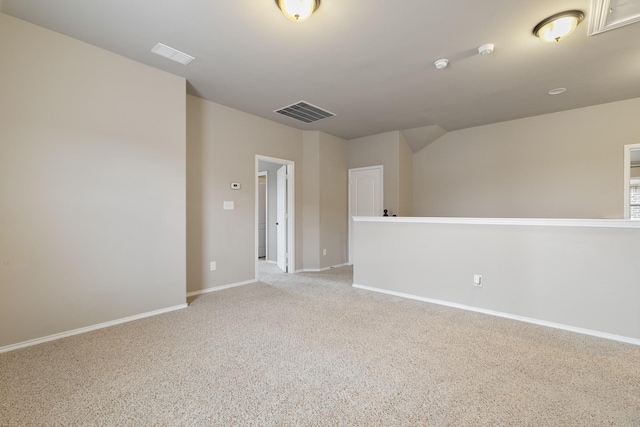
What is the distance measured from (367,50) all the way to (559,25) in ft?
5.06

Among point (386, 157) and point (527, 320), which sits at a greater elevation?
point (386, 157)

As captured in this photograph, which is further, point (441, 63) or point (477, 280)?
point (477, 280)

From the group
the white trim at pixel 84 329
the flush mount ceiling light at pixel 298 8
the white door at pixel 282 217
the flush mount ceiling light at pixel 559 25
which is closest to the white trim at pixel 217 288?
the white trim at pixel 84 329

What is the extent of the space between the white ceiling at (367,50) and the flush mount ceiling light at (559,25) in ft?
0.21

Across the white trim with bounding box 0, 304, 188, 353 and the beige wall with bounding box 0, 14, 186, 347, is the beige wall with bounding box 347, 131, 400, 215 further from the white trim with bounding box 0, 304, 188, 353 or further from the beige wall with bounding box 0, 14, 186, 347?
the white trim with bounding box 0, 304, 188, 353

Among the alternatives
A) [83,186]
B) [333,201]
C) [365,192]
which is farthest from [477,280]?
[83,186]

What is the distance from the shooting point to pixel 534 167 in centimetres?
460

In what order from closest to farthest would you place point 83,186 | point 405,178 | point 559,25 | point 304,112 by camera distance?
point 559,25 → point 83,186 → point 304,112 → point 405,178

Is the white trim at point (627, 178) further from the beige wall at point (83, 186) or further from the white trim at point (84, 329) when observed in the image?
the white trim at point (84, 329)

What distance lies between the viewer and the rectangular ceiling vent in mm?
4129

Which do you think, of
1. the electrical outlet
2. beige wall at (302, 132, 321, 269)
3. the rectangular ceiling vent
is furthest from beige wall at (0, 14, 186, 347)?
the electrical outlet

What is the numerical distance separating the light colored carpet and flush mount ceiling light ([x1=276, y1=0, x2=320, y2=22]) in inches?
103

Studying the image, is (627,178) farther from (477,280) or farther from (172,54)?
(172,54)

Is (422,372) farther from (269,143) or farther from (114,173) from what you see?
(269,143)
